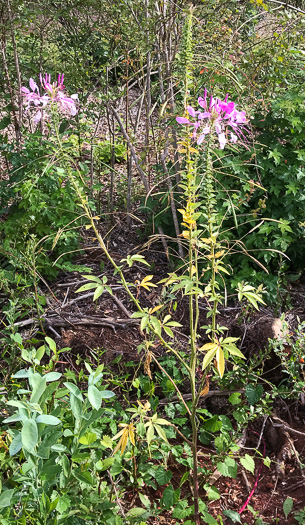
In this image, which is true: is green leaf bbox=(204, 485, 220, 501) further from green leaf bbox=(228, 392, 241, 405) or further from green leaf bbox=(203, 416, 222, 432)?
green leaf bbox=(228, 392, 241, 405)

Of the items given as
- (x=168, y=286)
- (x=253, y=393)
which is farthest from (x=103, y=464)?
(x=168, y=286)

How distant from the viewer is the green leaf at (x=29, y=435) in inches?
43.5

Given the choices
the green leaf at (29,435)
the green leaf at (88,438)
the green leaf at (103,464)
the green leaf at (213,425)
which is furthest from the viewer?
the green leaf at (213,425)

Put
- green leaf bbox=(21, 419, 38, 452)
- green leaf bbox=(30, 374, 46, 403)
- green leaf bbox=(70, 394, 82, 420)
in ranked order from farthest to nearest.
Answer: green leaf bbox=(70, 394, 82, 420) → green leaf bbox=(30, 374, 46, 403) → green leaf bbox=(21, 419, 38, 452)

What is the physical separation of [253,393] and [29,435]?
134 cm

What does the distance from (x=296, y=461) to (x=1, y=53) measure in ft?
12.0

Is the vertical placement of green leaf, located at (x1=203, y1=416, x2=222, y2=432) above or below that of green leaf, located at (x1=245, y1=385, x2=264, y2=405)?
below

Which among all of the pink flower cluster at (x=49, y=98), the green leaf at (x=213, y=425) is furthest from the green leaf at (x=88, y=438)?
the pink flower cluster at (x=49, y=98)

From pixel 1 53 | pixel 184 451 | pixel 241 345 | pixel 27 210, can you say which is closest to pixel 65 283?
pixel 27 210

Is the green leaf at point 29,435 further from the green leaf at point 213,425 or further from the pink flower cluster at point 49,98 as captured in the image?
the green leaf at point 213,425

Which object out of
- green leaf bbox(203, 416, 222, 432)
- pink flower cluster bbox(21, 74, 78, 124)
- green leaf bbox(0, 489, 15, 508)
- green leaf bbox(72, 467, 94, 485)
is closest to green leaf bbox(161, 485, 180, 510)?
green leaf bbox(203, 416, 222, 432)

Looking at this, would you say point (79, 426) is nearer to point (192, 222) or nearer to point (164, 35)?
point (192, 222)

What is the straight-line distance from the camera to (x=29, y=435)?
1.12 metres

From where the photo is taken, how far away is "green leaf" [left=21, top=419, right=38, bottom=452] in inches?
43.5
